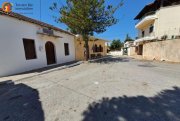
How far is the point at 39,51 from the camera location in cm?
991

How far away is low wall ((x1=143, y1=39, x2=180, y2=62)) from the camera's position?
11750 mm

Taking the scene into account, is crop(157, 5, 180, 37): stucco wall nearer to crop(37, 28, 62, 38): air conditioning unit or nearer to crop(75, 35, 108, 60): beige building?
crop(75, 35, 108, 60): beige building

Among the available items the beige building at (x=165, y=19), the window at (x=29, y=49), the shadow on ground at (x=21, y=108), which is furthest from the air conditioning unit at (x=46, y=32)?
the beige building at (x=165, y=19)

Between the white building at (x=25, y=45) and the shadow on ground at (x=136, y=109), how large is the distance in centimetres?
758

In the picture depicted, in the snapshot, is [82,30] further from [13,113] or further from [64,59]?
[13,113]

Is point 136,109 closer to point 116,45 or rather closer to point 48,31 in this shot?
Result: point 48,31

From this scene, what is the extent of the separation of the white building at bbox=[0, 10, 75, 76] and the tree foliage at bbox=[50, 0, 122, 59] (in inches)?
90.5

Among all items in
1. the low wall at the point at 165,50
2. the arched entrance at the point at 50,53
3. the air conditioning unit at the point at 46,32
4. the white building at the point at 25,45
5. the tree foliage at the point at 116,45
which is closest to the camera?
the white building at the point at 25,45

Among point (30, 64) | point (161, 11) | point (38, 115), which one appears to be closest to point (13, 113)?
point (38, 115)

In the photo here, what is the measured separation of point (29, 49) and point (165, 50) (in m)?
15.5

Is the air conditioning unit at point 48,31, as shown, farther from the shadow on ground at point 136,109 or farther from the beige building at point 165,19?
the beige building at point 165,19

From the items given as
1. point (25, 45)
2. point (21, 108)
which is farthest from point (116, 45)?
point (21, 108)

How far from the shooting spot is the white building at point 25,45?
7348 mm

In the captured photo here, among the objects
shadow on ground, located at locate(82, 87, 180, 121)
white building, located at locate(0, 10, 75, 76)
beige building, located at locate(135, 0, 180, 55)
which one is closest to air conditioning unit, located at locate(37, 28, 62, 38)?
white building, located at locate(0, 10, 75, 76)
